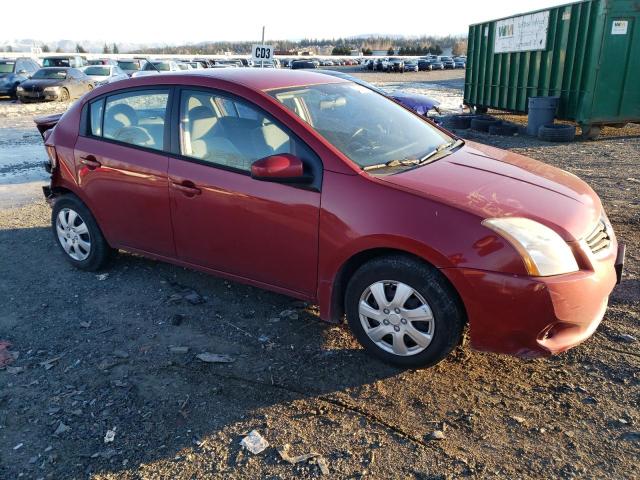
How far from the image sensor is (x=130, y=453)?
278 centimetres

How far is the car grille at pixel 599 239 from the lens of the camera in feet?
10.5

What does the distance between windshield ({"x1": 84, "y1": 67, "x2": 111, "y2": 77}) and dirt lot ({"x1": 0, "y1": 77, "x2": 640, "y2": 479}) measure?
876 inches

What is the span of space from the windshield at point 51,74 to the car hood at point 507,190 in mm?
22149

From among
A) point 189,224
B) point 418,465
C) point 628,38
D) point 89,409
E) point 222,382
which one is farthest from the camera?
point 628,38

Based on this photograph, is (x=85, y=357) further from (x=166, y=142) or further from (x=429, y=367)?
(x=429, y=367)

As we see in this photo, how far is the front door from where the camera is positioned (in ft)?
11.6

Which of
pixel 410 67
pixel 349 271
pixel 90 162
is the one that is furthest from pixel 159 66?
pixel 410 67

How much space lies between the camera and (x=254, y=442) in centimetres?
284

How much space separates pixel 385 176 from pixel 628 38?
11141mm

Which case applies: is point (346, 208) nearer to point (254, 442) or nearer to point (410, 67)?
point (254, 442)

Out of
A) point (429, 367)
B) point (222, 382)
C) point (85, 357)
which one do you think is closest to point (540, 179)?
point (429, 367)

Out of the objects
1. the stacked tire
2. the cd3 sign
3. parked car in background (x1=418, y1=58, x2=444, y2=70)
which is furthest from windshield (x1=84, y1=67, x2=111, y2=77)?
parked car in background (x1=418, y1=58, x2=444, y2=70)

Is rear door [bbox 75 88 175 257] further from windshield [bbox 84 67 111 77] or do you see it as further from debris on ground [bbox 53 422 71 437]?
windshield [bbox 84 67 111 77]

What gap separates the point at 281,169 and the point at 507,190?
1.42 metres
